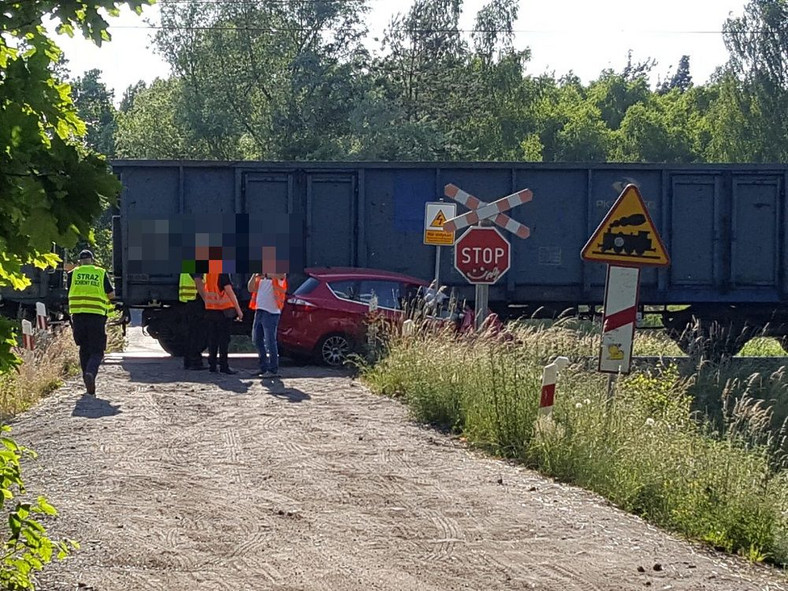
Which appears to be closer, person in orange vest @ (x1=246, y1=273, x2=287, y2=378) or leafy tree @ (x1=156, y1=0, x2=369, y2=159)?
person in orange vest @ (x1=246, y1=273, x2=287, y2=378)

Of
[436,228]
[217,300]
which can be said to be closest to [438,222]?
[436,228]

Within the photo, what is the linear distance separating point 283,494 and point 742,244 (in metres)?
14.4

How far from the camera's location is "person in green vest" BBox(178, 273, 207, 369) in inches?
651

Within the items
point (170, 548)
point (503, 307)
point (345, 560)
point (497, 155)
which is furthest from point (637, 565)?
point (497, 155)

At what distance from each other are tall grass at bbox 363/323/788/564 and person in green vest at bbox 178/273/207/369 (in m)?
3.69

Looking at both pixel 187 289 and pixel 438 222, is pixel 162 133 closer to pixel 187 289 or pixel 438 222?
pixel 187 289

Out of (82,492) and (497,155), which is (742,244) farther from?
(497,155)

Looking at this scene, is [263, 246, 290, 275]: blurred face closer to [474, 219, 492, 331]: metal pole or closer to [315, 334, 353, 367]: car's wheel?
[315, 334, 353, 367]: car's wheel

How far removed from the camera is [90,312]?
13.1 meters

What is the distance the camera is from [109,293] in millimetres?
13266

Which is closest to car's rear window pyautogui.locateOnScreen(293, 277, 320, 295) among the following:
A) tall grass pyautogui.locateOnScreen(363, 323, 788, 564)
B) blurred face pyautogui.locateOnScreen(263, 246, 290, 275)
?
blurred face pyautogui.locateOnScreen(263, 246, 290, 275)

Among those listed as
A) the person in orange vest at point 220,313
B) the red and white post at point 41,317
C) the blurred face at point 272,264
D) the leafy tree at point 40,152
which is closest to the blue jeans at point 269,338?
the person in orange vest at point 220,313

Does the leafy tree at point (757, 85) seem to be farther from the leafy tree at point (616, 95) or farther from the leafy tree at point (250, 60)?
the leafy tree at point (616, 95)

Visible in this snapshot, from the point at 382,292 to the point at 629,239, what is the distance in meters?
7.91
